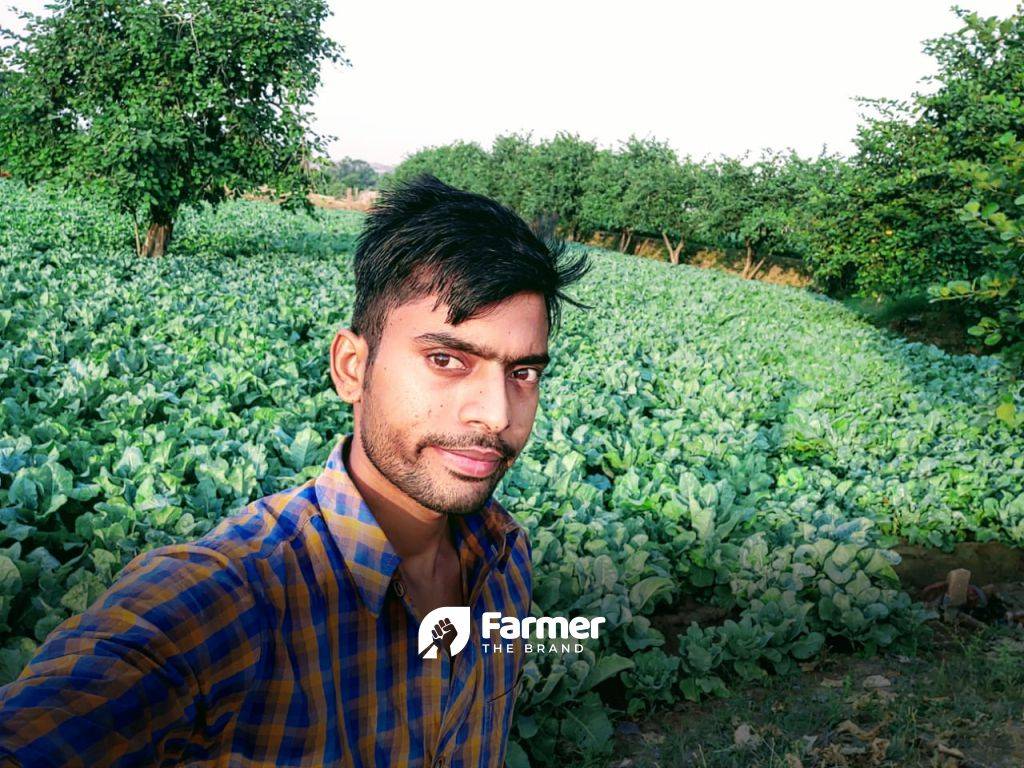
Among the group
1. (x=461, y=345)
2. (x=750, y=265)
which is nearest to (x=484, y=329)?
(x=461, y=345)

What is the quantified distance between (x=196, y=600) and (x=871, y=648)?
5.23 metres

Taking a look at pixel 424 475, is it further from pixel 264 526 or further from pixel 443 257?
pixel 443 257

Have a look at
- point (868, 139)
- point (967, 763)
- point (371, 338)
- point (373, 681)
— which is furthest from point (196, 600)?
point (868, 139)

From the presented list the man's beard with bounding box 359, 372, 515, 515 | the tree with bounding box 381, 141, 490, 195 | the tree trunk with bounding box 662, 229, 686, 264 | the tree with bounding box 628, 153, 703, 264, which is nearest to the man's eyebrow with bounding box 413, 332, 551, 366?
the man's beard with bounding box 359, 372, 515, 515

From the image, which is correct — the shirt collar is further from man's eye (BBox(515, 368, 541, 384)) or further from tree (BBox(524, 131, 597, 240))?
tree (BBox(524, 131, 597, 240))

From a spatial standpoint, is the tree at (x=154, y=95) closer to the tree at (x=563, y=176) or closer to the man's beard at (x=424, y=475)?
the man's beard at (x=424, y=475)

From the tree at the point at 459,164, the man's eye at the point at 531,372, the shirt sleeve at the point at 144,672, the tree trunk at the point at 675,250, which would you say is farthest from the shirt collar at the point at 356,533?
the tree at the point at 459,164

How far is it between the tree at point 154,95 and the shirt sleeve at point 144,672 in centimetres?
1525

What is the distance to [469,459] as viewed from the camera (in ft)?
5.18

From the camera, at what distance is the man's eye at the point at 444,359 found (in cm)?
161

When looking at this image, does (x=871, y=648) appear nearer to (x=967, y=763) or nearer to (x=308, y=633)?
(x=967, y=763)

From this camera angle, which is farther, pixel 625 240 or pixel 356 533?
pixel 625 240

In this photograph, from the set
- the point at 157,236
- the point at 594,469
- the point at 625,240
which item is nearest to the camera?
the point at 594,469

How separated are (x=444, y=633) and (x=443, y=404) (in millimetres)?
551
